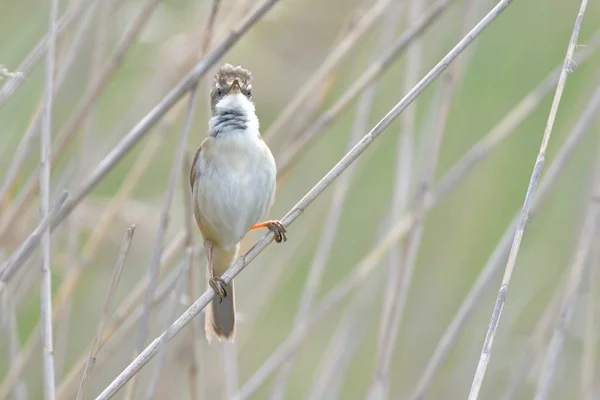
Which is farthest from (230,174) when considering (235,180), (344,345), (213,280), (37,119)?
(344,345)

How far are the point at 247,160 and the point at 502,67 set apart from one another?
1448 mm

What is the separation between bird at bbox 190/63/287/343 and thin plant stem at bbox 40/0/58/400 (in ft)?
1.95

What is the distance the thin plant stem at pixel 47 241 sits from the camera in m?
1.95

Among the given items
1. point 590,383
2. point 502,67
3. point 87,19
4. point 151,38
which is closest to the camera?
point 87,19

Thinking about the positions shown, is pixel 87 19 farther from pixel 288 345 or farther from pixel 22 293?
pixel 288 345

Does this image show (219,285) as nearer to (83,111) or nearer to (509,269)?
(83,111)

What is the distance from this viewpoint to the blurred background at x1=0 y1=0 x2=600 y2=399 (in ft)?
9.11

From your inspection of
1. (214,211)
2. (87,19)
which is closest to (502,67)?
(214,211)

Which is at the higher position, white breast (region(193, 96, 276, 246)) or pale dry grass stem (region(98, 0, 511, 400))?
white breast (region(193, 96, 276, 246))

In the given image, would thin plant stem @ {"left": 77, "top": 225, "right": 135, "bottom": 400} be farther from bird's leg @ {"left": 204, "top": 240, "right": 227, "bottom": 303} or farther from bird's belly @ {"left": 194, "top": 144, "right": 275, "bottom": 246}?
bird's belly @ {"left": 194, "top": 144, "right": 275, "bottom": 246}

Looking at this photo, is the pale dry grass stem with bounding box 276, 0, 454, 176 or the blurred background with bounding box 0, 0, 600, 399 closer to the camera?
the pale dry grass stem with bounding box 276, 0, 454, 176

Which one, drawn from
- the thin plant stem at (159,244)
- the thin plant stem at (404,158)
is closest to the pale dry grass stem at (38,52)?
the thin plant stem at (159,244)

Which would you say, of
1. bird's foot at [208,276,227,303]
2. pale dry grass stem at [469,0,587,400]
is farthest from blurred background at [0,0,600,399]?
pale dry grass stem at [469,0,587,400]

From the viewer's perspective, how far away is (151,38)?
10.7ft
